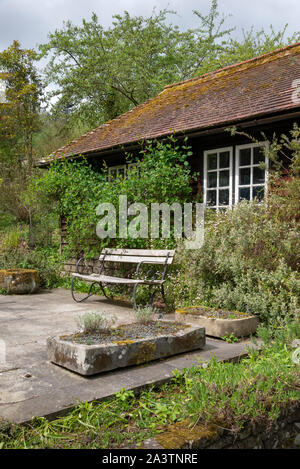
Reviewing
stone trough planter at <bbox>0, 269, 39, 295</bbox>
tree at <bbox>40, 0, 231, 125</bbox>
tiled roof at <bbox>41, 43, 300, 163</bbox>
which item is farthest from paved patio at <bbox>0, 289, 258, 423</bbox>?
tree at <bbox>40, 0, 231, 125</bbox>

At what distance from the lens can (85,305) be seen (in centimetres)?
687

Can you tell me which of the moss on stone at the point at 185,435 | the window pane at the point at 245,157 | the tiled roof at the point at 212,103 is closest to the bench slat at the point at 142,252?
the window pane at the point at 245,157

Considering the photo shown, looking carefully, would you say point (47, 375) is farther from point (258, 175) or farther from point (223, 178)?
point (223, 178)

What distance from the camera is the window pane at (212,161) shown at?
7969mm

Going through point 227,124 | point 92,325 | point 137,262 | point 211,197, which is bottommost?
point 92,325

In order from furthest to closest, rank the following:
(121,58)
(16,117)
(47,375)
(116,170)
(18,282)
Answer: (121,58), (16,117), (116,170), (18,282), (47,375)

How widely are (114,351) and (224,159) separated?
17.5 feet

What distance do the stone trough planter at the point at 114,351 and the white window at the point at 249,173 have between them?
3.85m

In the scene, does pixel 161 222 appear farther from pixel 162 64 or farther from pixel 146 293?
pixel 162 64

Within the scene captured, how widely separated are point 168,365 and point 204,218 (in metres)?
4.32

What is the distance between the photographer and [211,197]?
7.96 m

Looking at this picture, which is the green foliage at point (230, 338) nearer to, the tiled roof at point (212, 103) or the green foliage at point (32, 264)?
the tiled roof at point (212, 103)

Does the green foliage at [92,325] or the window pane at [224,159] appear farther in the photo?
the window pane at [224,159]

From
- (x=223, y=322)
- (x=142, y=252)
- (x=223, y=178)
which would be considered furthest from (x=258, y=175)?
(x=223, y=322)
